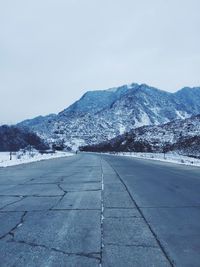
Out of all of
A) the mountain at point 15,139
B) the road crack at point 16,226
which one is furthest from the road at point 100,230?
the mountain at point 15,139

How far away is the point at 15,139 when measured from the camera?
93.2m

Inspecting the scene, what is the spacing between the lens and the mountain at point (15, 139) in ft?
290

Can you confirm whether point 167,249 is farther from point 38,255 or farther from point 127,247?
point 38,255

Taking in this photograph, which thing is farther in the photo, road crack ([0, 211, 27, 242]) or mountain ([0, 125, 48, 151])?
mountain ([0, 125, 48, 151])

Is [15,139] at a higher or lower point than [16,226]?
higher

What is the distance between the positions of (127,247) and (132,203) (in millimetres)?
4231

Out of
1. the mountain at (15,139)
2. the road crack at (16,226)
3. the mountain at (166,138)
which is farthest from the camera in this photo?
the mountain at (15,139)

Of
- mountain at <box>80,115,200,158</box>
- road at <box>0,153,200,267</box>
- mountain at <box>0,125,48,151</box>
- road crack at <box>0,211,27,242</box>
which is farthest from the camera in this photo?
mountain at <box>0,125,48,151</box>

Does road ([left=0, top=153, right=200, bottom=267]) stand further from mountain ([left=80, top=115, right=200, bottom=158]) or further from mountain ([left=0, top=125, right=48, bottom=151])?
mountain ([left=0, top=125, right=48, bottom=151])

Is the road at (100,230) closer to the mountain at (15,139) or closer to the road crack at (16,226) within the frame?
the road crack at (16,226)

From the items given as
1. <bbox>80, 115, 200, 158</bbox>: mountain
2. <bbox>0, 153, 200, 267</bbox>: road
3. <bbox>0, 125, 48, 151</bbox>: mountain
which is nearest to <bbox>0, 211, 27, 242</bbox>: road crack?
<bbox>0, 153, 200, 267</bbox>: road

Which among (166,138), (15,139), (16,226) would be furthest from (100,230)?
(166,138)

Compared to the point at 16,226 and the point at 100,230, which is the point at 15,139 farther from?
the point at 100,230

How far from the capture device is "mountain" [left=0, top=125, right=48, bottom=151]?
Answer: 290 ft
